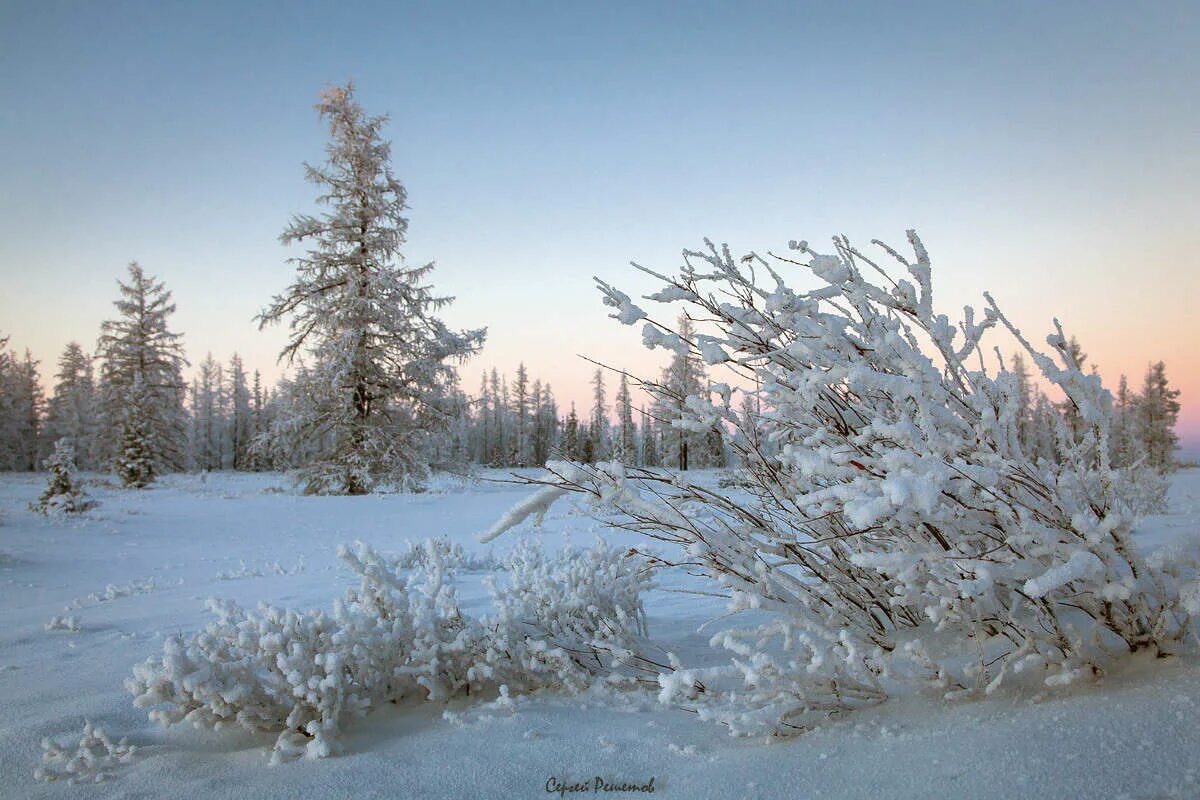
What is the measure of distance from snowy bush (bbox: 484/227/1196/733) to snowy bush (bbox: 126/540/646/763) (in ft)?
2.16

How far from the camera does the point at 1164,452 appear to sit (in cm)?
4091

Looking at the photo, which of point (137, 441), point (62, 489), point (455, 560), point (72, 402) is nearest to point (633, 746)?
point (455, 560)

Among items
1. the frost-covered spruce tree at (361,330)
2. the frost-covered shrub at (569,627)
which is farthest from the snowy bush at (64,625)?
the frost-covered spruce tree at (361,330)

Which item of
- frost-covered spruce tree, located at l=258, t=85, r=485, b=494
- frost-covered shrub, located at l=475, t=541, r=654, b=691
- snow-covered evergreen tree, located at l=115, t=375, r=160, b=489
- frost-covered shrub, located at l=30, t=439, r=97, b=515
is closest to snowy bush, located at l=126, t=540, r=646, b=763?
frost-covered shrub, located at l=475, t=541, r=654, b=691

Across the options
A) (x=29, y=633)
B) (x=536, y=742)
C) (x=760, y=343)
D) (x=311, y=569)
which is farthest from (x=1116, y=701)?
(x=311, y=569)

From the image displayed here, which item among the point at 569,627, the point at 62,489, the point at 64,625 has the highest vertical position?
the point at 62,489

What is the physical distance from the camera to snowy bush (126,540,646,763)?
202 centimetres

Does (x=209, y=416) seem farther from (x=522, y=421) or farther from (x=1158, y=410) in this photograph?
(x=1158, y=410)

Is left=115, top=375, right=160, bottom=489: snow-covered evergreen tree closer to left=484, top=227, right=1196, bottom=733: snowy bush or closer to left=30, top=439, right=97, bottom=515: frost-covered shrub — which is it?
left=30, top=439, right=97, bottom=515: frost-covered shrub

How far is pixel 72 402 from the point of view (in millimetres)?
44781

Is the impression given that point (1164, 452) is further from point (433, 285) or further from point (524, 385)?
point (524, 385)

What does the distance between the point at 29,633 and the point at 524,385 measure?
226ft

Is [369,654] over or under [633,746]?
over

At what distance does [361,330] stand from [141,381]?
16.4 metres
